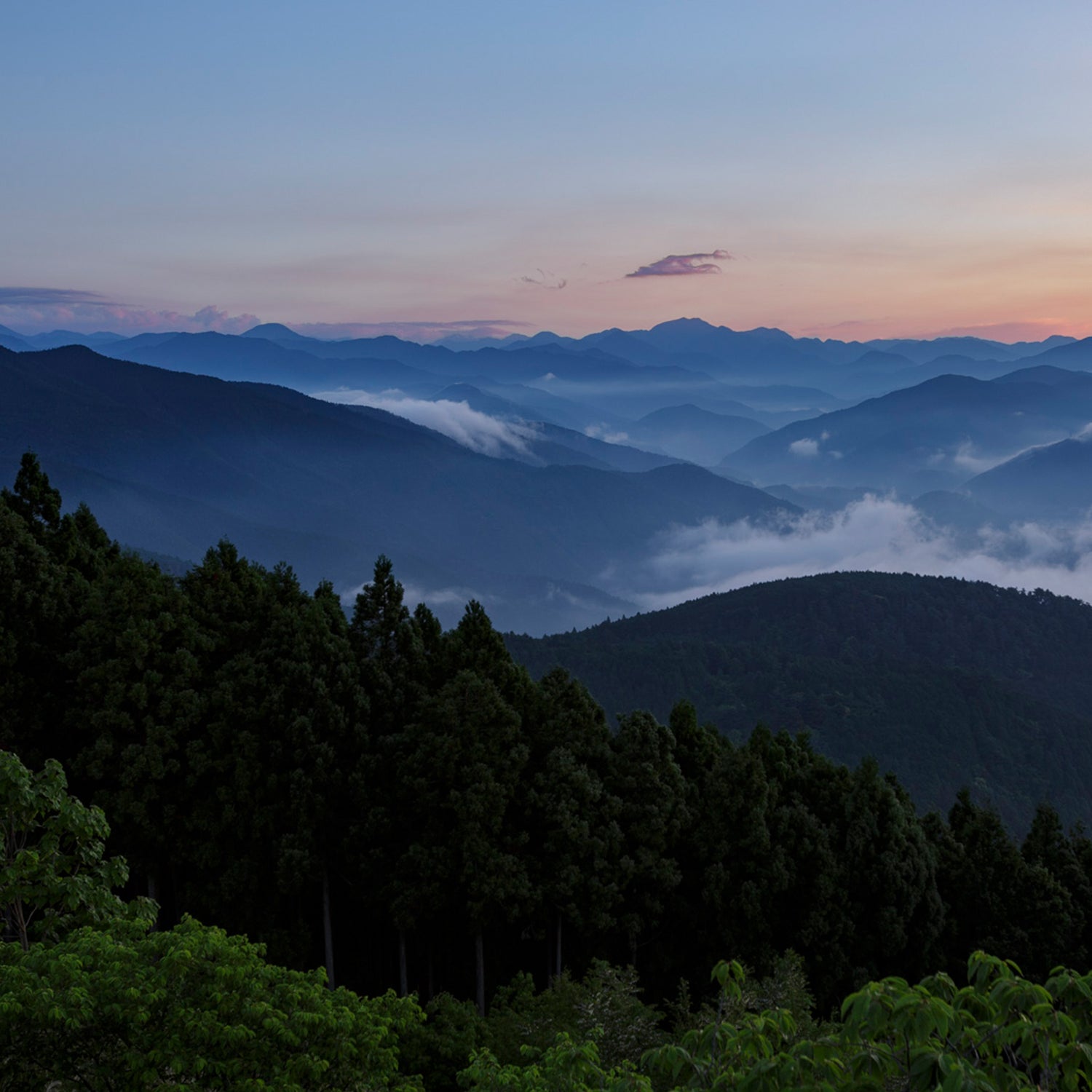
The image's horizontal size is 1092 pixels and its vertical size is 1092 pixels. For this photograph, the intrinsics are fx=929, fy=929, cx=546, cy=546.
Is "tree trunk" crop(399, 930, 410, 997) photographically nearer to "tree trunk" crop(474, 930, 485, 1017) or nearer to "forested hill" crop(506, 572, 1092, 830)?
"tree trunk" crop(474, 930, 485, 1017)

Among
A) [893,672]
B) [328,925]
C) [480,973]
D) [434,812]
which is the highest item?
→ [434,812]

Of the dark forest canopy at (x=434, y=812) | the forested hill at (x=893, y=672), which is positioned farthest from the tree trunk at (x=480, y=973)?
the forested hill at (x=893, y=672)

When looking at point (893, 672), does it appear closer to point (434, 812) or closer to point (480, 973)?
point (480, 973)

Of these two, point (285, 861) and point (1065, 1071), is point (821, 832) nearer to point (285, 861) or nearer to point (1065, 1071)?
point (285, 861)

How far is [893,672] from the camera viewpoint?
14600cm

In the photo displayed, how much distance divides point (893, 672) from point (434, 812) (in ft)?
435

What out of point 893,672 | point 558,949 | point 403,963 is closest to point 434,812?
point 403,963

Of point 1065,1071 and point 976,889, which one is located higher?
point 1065,1071

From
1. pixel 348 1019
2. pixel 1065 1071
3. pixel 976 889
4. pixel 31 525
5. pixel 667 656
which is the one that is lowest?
pixel 667 656

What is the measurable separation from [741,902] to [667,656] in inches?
4963

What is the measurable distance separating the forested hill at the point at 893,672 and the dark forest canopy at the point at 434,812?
210ft

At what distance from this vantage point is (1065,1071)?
21.0 ft

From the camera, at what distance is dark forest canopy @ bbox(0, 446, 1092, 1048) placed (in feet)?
88.2

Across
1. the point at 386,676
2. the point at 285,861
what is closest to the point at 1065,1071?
the point at 285,861
